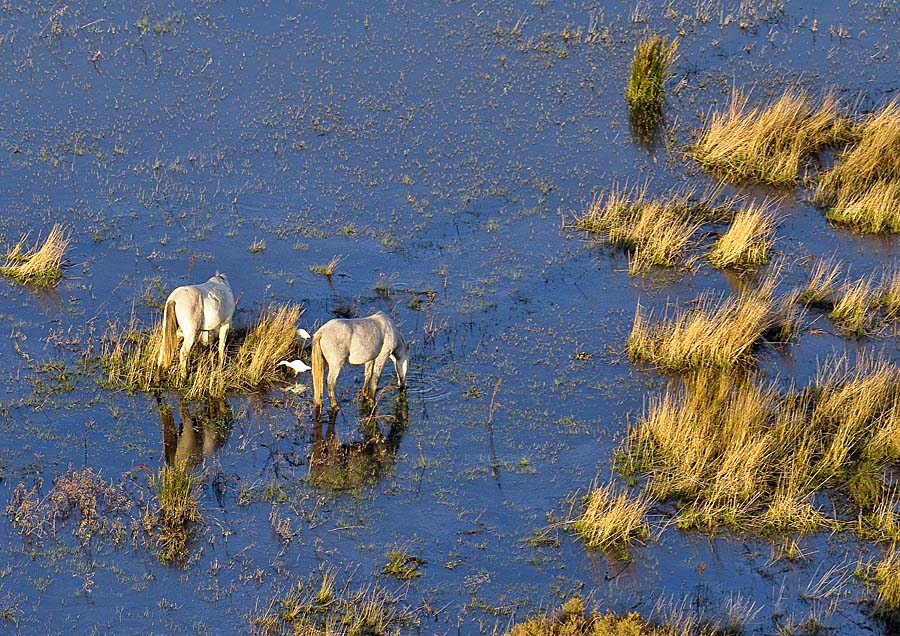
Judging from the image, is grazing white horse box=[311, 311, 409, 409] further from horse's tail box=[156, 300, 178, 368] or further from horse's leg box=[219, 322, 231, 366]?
horse's tail box=[156, 300, 178, 368]

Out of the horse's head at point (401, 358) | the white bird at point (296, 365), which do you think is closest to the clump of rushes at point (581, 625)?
the horse's head at point (401, 358)

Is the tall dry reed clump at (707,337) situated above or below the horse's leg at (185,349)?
below

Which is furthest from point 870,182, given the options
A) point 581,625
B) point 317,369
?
point 581,625

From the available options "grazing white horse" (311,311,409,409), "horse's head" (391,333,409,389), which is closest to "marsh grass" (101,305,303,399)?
"grazing white horse" (311,311,409,409)

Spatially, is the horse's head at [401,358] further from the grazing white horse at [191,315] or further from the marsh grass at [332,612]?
the marsh grass at [332,612]

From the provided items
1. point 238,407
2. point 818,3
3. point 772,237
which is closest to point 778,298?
point 772,237

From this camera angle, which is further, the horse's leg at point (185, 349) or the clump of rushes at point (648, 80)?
the clump of rushes at point (648, 80)
